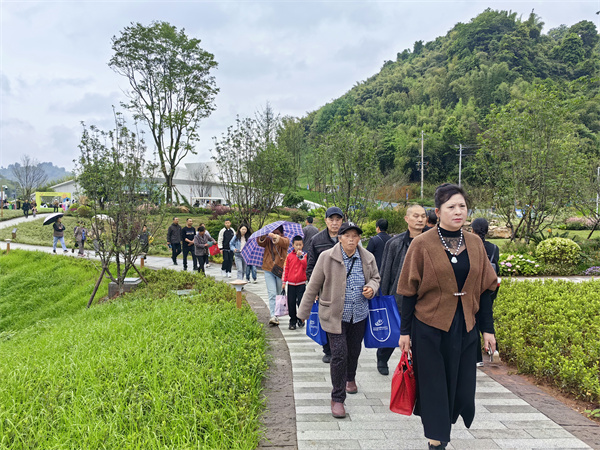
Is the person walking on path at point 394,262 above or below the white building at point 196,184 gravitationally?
below

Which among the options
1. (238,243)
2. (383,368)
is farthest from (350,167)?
(383,368)

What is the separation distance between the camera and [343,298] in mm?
3631

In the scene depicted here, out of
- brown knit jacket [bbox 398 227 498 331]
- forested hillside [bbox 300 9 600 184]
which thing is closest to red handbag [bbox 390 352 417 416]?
brown knit jacket [bbox 398 227 498 331]

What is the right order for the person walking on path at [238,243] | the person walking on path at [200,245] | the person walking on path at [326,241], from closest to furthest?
the person walking on path at [326,241]
the person walking on path at [238,243]
the person walking on path at [200,245]

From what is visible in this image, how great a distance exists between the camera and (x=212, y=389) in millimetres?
3521

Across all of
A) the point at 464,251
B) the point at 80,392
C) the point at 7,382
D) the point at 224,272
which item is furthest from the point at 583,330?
the point at 224,272

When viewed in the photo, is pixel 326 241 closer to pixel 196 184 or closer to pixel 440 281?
A: pixel 440 281

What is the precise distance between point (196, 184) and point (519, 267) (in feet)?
127

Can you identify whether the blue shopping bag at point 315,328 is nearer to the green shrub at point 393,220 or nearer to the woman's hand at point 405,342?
the woman's hand at point 405,342

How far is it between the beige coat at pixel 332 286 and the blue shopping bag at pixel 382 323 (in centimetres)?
23

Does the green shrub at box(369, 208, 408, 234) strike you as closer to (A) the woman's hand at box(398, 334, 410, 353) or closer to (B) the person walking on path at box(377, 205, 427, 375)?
(B) the person walking on path at box(377, 205, 427, 375)

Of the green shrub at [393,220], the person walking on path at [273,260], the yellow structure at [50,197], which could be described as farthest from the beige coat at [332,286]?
the yellow structure at [50,197]

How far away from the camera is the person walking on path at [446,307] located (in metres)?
2.67

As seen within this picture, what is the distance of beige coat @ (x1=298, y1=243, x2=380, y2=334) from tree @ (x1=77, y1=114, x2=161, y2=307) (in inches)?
258
